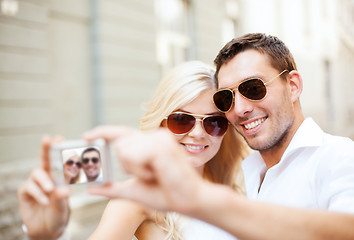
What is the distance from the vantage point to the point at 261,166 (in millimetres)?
1573

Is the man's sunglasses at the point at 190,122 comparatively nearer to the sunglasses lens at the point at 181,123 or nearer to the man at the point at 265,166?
the sunglasses lens at the point at 181,123

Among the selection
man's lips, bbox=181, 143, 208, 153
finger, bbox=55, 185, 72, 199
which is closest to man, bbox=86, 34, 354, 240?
finger, bbox=55, 185, 72, 199

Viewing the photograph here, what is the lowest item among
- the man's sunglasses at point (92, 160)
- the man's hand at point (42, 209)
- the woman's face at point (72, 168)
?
the man's hand at point (42, 209)

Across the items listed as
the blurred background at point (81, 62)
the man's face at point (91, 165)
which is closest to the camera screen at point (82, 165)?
the man's face at point (91, 165)

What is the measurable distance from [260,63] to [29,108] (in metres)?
3.76

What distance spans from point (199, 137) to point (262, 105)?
1.17 feet

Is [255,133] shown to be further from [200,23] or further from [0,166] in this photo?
[200,23]

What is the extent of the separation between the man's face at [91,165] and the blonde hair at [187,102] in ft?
2.73

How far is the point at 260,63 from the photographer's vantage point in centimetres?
134

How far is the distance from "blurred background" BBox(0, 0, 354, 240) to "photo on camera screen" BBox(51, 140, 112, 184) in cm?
201

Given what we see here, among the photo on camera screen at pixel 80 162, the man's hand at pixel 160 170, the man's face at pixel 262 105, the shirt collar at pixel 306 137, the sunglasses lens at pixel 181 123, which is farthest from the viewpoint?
the sunglasses lens at pixel 181 123

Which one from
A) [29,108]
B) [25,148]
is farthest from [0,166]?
[29,108]

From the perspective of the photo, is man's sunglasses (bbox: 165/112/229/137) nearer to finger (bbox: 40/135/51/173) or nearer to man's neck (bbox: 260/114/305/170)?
man's neck (bbox: 260/114/305/170)

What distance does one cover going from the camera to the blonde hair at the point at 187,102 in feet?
5.14
